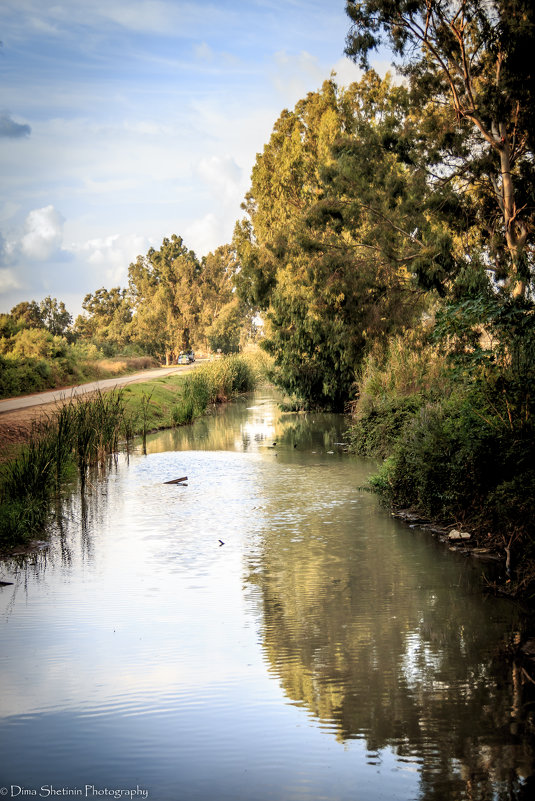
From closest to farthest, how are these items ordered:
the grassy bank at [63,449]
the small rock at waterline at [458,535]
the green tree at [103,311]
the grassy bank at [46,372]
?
the small rock at waterline at [458,535], the grassy bank at [63,449], the grassy bank at [46,372], the green tree at [103,311]

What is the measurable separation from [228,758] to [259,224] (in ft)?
150

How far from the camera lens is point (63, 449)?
1537cm

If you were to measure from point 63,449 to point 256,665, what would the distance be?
924 centimetres

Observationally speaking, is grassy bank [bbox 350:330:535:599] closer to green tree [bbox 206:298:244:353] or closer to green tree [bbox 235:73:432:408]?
green tree [bbox 235:73:432:408]

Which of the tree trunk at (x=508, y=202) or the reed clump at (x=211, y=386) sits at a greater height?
the tree trunk at (x=508, y=202)

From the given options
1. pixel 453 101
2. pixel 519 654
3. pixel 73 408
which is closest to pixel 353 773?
pixel 519 654

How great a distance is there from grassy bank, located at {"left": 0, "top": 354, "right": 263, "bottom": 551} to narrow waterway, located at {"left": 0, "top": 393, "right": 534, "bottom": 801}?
0.64m

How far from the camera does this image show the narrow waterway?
507cm

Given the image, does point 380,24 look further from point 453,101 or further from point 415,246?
point 415,246

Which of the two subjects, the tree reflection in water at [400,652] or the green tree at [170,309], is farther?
the green tree at [170,309]

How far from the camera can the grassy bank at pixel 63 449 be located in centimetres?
1212

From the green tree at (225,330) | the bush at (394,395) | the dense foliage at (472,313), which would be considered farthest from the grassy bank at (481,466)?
the green tree at (225,330)

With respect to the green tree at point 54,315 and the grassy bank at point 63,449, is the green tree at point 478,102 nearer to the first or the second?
the grassy bank at point 63,449

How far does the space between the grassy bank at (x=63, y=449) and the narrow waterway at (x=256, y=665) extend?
642mm
